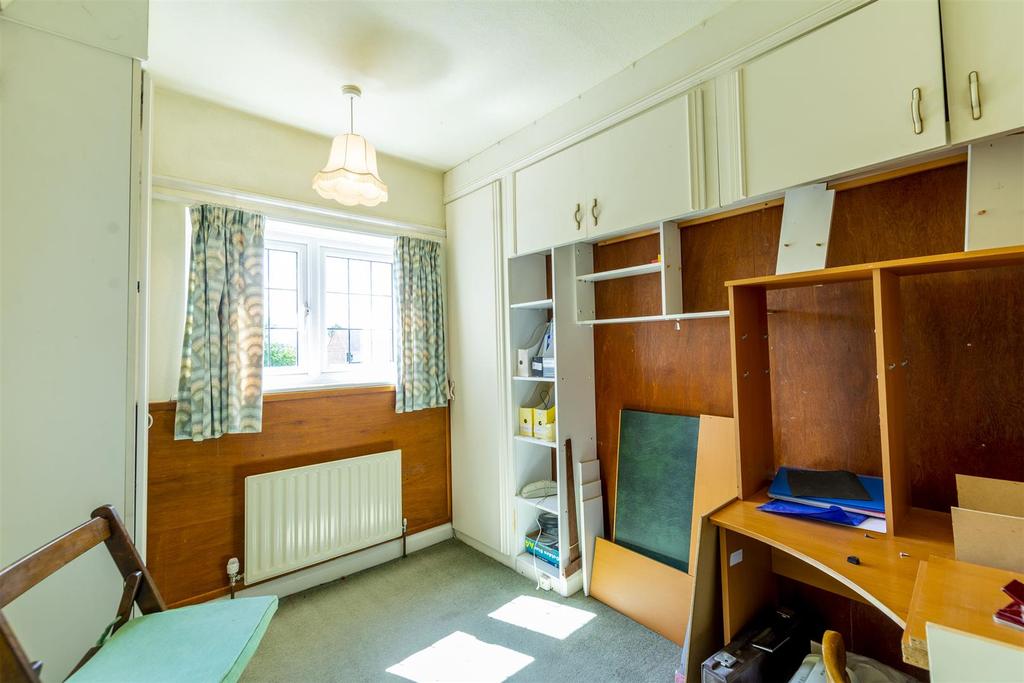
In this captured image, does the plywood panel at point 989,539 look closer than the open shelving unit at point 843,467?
Yes

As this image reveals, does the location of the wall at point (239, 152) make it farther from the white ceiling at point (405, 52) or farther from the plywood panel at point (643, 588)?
the plywood panel at point (643, 588)

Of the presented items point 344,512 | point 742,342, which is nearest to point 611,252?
point 742,342

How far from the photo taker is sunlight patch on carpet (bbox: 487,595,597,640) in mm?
2104

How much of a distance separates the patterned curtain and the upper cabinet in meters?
1.50

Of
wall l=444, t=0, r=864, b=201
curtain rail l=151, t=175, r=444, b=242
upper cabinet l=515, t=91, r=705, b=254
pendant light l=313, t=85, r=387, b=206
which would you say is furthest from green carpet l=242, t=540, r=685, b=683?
wall l=444, t=0, r=864, b=201

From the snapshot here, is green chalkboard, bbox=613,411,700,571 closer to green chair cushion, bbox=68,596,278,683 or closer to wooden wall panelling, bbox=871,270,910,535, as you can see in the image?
wooden wall panelling, bbox=871,270,910,535

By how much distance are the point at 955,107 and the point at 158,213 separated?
10.3 ft

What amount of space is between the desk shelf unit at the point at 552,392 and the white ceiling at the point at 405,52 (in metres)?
0.87

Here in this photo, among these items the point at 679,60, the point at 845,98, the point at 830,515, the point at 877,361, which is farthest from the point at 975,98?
the point at 830,515

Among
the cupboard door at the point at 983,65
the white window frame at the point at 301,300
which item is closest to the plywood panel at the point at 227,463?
the white window frame at the point at 301,300

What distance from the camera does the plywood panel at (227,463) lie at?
2148 millimetres

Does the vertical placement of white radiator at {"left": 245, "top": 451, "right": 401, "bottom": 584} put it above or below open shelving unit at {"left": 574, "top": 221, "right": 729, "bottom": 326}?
below

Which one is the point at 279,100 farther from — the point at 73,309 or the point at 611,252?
the point at 611,252

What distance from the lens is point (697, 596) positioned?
59.8 inches
